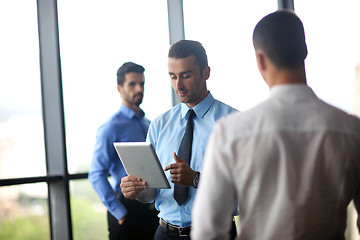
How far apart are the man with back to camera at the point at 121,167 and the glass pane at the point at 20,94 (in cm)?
42

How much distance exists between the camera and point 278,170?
3.91 ft

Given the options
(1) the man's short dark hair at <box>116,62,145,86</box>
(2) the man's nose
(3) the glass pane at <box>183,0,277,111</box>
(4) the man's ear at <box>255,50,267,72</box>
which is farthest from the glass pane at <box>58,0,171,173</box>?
(4) the man's ear at <box>255,50,267,72</box>

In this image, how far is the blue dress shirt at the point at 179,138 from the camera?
2.18 m

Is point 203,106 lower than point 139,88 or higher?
lower

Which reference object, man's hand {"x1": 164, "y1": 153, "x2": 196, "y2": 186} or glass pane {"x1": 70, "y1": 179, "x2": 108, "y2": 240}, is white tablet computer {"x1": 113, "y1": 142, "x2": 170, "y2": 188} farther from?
glass pane {"x1": 70, "y1": 179, "x2": 108, "y2": 240}

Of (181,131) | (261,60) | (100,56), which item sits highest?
(100,56)

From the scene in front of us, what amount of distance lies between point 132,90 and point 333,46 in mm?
1900

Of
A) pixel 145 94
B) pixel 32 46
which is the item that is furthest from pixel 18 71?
pixel 145 94

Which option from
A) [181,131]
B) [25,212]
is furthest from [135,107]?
[181,131]

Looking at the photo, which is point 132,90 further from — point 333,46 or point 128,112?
point 333,46

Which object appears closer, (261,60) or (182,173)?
(261,60)

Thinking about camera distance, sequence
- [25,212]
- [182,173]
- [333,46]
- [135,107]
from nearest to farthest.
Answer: [182,173] < [25,212] < [135,107] < [333,46]

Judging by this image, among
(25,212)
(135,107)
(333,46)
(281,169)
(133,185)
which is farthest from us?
(333,46)

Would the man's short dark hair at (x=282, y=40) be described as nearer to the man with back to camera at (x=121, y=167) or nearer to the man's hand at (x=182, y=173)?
the man's hand at (x=182, y=173)
